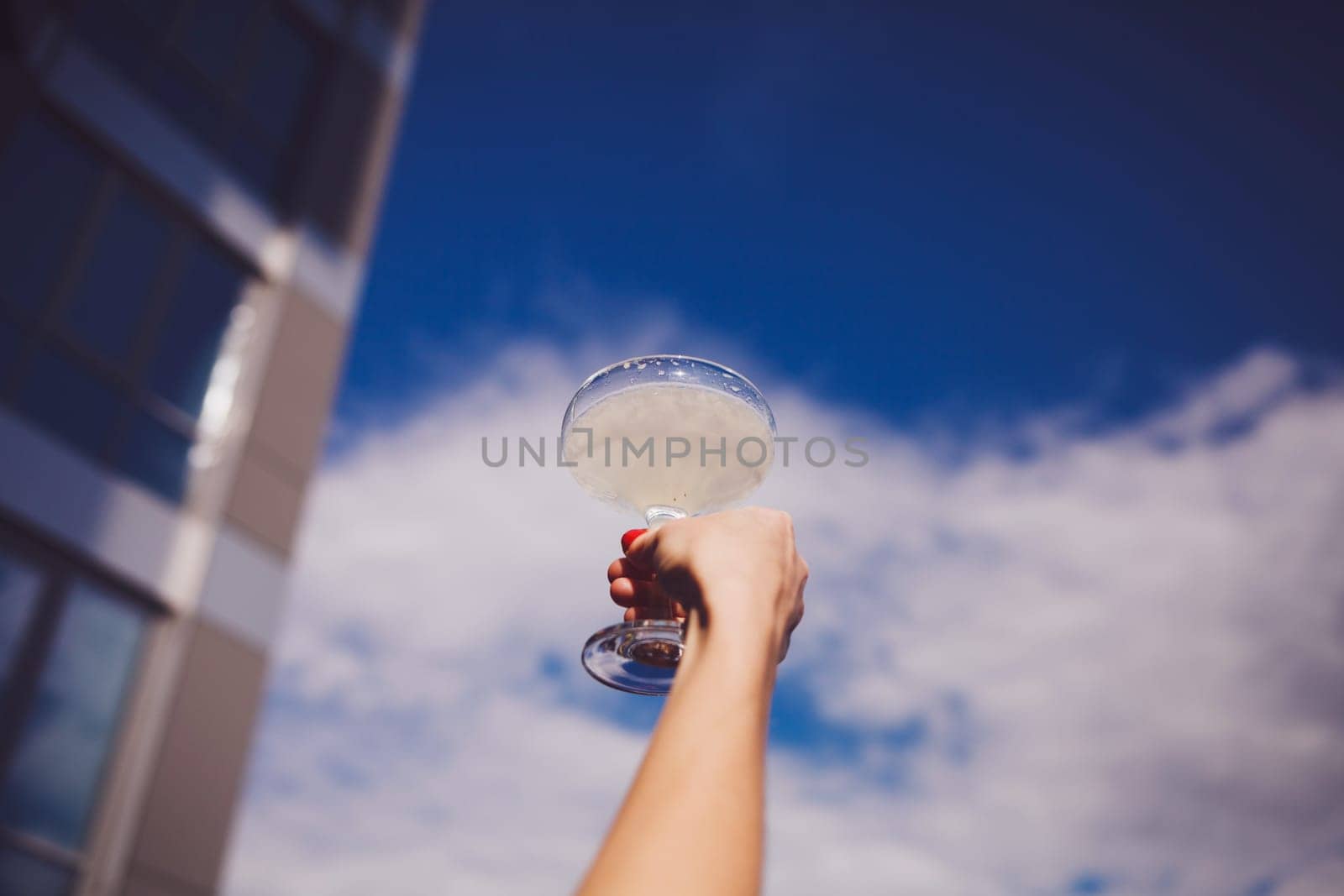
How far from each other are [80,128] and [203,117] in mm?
1353

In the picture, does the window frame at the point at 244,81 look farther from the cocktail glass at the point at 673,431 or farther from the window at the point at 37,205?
the cocktail glass at the point at 673,431

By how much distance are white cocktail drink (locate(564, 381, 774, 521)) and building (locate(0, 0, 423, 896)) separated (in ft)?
17.4

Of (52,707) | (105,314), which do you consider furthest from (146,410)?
(52,707)

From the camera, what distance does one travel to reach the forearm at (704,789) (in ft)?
2.67

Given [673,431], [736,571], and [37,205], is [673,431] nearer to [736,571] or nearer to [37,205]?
[736,571]

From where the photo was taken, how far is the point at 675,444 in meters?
2.32

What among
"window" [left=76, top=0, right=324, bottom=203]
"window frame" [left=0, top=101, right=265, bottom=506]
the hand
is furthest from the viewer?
"window" [left=76, top=0, right=324, bottom=203]

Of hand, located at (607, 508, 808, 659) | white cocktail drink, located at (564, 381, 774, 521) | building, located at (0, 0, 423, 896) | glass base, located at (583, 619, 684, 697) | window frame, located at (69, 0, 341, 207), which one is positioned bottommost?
hand, located at (607, 508, 808, 659)

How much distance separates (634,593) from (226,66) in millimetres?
8827

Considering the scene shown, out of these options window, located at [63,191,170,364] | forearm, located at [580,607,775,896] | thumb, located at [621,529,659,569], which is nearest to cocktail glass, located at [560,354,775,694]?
thumb, located at [621,529,659,569]

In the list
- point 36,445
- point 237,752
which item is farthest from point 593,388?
point 237,752

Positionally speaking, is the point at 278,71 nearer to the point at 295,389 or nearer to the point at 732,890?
the point at 295,389

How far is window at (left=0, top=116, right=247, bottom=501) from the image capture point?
654 cm

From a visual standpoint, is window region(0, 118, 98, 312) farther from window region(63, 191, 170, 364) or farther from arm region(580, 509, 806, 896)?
arm region(580, 509, 806, 896)
